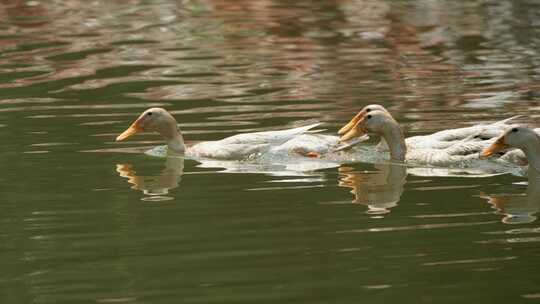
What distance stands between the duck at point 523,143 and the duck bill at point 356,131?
56.9 inches

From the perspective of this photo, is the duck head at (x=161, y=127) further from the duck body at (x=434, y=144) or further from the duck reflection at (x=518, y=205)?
the duck reflection at (x=518, y=205)

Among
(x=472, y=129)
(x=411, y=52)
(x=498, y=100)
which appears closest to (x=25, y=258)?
(x=472, y=129)

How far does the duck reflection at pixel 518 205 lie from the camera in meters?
9.81

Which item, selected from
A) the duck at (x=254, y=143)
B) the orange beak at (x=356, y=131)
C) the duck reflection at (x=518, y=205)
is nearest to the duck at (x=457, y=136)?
the orange beak at (x=356, y=131)

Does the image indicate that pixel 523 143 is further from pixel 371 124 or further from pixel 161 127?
pixel 161 127

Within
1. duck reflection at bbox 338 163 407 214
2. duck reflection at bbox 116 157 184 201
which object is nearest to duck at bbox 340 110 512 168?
duck reflection at bbox 338 163 407 214

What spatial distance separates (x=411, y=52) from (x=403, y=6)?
8.45m

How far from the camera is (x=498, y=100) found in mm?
15609

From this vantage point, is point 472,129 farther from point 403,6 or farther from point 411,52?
point 403,6

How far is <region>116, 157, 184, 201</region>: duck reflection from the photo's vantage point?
11.2 m

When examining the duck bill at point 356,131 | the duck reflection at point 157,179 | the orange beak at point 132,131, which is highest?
the duck bill at point 356,131

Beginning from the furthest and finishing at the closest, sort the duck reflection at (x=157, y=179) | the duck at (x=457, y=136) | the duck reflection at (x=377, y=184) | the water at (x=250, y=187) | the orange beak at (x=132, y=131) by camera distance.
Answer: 1. the orange beak at (x=132, y=131)
2. the duck at (x=457, y=136)
3. the duck reflection at (x=157, y=179)
4. the duck reflection at (x=377, y=184)
5. the water at (x=250, y=187)

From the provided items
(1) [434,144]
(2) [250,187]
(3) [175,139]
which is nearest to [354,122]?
(1) [434,144]

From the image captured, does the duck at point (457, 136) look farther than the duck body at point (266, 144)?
No
